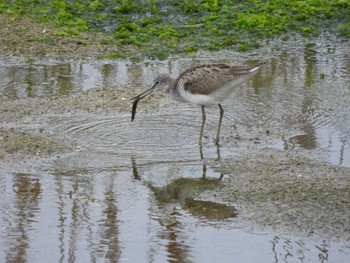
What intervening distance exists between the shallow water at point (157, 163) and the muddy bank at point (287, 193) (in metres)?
0.12

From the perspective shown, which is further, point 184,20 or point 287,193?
point 184,20

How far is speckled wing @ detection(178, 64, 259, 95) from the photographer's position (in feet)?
31.2

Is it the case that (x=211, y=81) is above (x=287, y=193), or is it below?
above

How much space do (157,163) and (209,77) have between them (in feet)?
4.47

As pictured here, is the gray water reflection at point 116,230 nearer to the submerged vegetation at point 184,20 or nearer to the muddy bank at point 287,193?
the muddy bank at point 287,193

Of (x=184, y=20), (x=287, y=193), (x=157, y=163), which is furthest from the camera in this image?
(x=184, y=20)

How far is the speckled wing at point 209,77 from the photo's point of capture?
9500 mm

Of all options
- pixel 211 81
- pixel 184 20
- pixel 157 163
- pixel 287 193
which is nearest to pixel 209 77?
pixel 211 81

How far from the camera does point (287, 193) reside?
7.70 meters

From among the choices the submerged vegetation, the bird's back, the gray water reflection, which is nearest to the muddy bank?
the gray water reflection

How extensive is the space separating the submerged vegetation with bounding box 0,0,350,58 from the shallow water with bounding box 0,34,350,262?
0.77 m

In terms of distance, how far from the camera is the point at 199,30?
13.7 meters

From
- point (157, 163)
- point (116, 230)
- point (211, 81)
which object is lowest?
point (116, 230)

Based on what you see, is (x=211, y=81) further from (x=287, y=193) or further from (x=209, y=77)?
(x=287, y=193)
